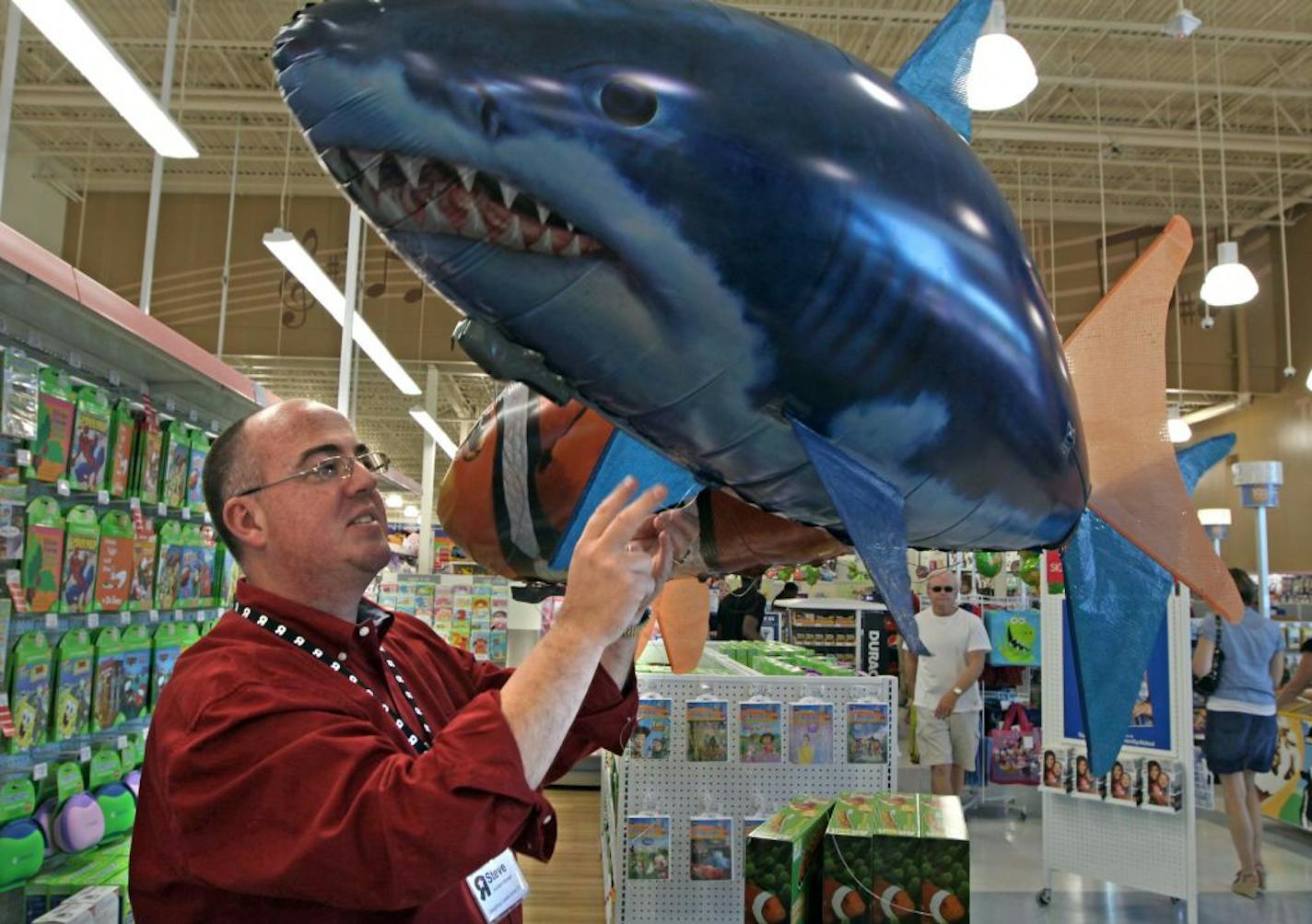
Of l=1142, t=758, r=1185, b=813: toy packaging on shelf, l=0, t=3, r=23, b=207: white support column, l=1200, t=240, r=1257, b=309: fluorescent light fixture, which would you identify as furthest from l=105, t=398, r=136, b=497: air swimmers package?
l=1200, t=240, r=1257, b=309: fluorescent light fixture

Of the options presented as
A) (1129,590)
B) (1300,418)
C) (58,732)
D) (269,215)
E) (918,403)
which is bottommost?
(58,732)

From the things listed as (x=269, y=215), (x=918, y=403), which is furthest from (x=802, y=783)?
(x=269, y=215)

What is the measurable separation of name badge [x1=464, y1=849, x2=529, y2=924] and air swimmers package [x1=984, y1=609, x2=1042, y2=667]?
20.2 ft

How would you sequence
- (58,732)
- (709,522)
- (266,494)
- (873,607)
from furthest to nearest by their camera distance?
(873,607)
(58,732)
(266,494)
(709,522)

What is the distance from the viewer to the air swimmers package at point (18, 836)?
2.32 metres

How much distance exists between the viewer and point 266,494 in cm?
123

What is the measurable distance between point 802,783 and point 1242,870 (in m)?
2.92

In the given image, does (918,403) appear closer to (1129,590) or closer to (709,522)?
(709,522)

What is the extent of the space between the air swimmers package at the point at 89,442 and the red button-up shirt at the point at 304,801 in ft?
5.79

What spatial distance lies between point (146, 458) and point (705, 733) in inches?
75.6

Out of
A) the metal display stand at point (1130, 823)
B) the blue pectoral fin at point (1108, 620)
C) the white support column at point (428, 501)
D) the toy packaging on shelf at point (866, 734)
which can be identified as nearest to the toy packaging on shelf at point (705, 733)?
the toy packaging on shelf at point (866, 734)

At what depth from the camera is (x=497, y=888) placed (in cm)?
119

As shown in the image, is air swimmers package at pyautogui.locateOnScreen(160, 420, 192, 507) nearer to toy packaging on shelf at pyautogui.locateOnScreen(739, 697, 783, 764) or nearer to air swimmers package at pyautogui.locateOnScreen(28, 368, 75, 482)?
air swimmers package at pyautogui.locateOnScreen(28, 368, 75, 482)

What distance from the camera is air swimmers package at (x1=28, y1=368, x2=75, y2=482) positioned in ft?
7.92
